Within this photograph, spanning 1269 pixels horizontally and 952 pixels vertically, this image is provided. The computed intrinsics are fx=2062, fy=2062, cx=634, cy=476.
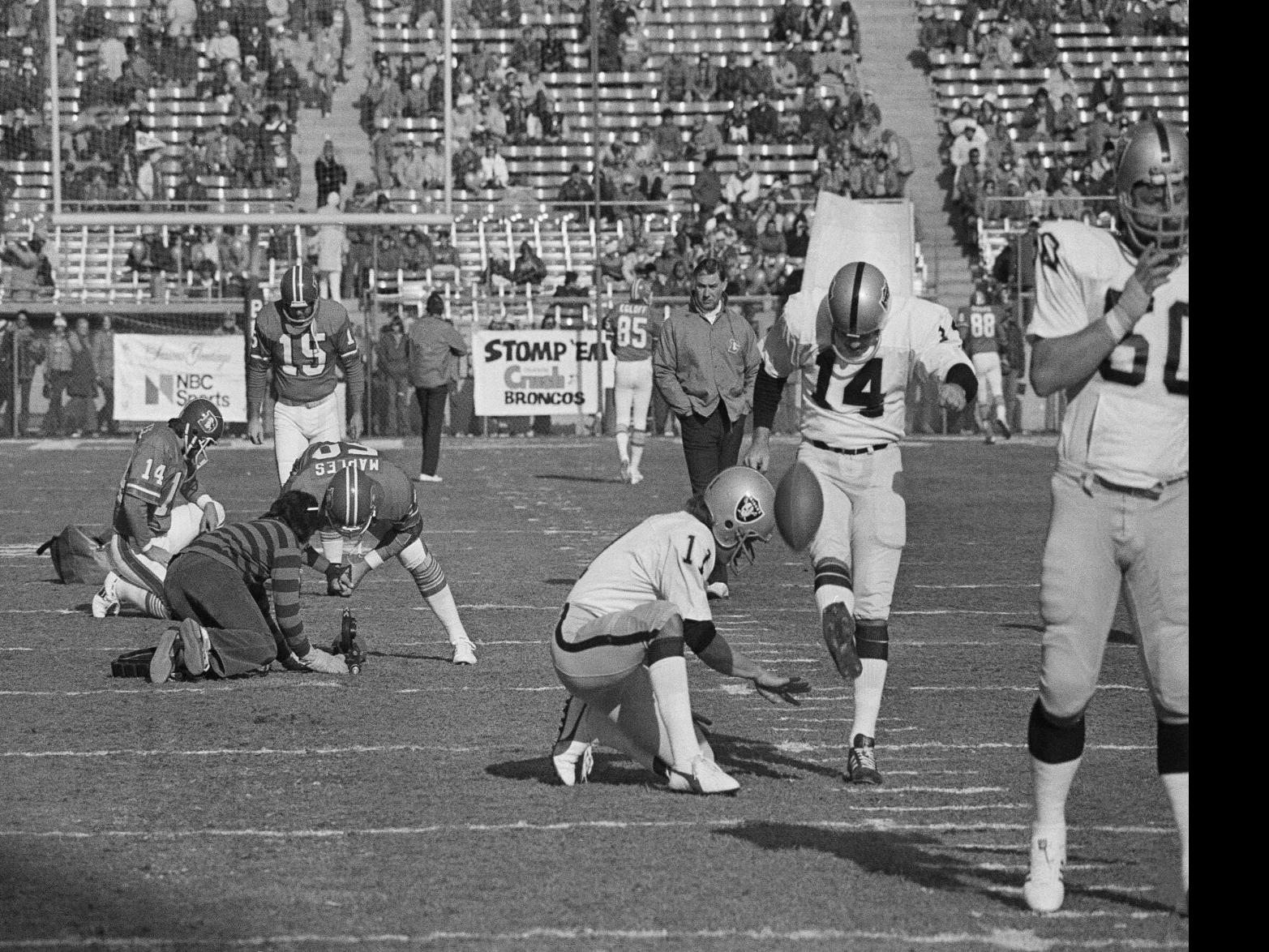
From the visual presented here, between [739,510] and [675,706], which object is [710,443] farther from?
[675,706]

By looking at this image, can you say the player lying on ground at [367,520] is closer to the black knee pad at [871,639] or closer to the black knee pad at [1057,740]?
the black knee pad at [871,639]

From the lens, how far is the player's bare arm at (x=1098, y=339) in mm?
4863

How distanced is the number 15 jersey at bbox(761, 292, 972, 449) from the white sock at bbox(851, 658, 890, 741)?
730mm

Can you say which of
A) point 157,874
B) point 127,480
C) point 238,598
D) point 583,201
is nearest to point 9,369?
point 583,201

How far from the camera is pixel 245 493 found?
709 inches

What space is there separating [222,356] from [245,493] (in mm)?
7324

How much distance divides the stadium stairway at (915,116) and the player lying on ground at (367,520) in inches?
768

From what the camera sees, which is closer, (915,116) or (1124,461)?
(1124,461)

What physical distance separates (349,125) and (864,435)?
1874cm

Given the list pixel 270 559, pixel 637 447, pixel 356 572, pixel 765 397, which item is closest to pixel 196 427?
pixel 356 572

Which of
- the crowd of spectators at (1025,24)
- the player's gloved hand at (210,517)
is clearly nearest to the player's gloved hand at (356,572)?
the player's gloved hand at (210,517)

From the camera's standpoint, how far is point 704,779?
6.45m

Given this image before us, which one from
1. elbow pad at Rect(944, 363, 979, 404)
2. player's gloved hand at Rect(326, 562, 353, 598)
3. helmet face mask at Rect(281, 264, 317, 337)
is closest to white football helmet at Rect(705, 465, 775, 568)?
elbow pad at Rect(944, 363, 979, 404)

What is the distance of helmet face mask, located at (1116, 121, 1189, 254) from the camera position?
4977 millimetres
